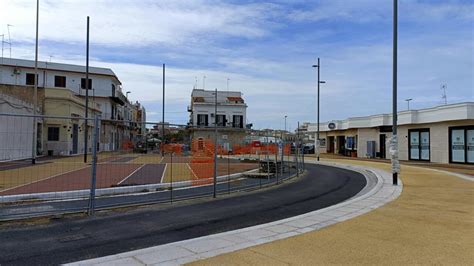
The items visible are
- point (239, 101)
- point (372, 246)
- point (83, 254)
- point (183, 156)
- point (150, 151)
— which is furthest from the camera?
point (239, 101)

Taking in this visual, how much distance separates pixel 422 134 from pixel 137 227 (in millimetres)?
33806

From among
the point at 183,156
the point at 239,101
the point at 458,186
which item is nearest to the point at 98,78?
the point at 239,101

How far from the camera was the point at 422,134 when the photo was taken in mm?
36094

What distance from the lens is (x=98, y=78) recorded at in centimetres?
6303

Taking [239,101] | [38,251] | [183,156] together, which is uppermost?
[239,101]

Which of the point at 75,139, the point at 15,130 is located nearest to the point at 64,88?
the point at 75,139

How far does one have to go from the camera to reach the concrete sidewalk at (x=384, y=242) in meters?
5.82

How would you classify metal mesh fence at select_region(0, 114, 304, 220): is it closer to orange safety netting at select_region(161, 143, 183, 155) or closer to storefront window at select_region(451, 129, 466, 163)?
orange safety netting at select_region(161, 143, 183, 155)

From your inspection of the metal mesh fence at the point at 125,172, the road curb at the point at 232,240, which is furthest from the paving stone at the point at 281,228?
the metal mesh fence at the point at 125,172

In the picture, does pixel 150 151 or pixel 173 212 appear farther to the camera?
pixel 150 151

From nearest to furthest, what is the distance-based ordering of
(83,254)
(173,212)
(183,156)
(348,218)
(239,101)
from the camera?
1. (83,254)
2. (348,218)
3. (173,212)
4. (183,156)
5. (239,101)

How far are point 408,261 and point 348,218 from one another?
3.44 meters

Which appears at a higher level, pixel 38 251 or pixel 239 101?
pixel 239 101

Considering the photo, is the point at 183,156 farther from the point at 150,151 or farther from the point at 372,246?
the point at 372,246
